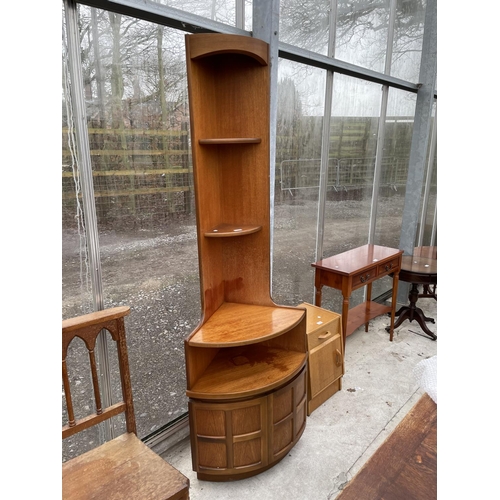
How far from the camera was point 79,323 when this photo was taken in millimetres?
1356

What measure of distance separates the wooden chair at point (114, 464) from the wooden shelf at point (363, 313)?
84.6 inches

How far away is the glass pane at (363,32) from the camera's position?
2.73 meters

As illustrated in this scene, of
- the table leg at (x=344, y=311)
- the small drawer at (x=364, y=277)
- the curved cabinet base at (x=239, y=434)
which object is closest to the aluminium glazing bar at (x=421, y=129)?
the small drawer at (x=364, y=277)

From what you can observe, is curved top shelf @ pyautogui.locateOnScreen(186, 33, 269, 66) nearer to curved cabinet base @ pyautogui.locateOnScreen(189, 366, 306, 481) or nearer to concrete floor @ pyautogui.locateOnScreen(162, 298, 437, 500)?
curved cabinet base @ pyautogui.locateOnScreen(189, 366, 306, 481)

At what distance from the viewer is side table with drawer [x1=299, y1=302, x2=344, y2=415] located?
2350mm

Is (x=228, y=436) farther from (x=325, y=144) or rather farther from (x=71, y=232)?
(x=325, y=144)

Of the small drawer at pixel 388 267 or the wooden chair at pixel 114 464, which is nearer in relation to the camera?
the wooden chair at pixel 114 464

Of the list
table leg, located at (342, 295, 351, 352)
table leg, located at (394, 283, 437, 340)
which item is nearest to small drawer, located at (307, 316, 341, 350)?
table leg, located at (342, 295, 351, 352)

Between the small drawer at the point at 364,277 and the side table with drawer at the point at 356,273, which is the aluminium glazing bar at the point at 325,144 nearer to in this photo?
the side table with drawer at the point at 356,273

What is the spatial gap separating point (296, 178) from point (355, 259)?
864mm

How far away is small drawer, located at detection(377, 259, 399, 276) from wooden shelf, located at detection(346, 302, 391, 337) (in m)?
0.48

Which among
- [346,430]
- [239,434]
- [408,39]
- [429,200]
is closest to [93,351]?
[239,434]
